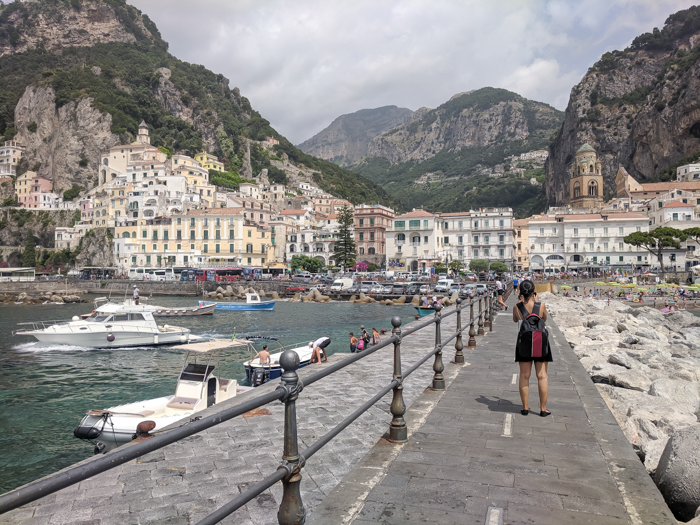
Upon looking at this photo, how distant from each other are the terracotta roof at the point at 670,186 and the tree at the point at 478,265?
31.9 metres

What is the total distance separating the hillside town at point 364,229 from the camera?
66.3 m

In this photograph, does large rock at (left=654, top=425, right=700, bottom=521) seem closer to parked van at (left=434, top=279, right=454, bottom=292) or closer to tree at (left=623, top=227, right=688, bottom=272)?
parked van at (left=434, top=279, right=454, bottom=292)

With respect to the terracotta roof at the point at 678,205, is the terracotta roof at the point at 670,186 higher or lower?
higher

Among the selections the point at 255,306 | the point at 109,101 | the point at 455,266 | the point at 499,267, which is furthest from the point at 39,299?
the point at 109,101

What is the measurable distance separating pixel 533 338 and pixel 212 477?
393 cm

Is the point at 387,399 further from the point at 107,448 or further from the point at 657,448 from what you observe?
the point at 107,448

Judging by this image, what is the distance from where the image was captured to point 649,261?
64.2 m

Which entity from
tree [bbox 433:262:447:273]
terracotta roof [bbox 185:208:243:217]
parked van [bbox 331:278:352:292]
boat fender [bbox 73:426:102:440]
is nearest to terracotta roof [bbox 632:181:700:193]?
tree [bbox 433:262:447:273]

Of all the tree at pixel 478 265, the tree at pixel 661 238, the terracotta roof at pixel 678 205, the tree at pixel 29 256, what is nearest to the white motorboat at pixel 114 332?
the tree at pixel 478 265

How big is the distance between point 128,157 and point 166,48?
3633 inches

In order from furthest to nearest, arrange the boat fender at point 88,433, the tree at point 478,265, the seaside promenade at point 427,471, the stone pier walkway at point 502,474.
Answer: the tree at point 478,265 < the boat fender at point 88,433 < the seaside promenade at point 427,471 < the stone pier walkway at point 502,474

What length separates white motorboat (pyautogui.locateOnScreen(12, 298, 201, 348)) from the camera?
2319 centimetres

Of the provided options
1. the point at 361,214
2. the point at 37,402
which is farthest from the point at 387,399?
the point at 361,214

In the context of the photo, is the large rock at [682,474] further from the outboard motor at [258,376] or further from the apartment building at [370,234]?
the apartment building at [370,234]
